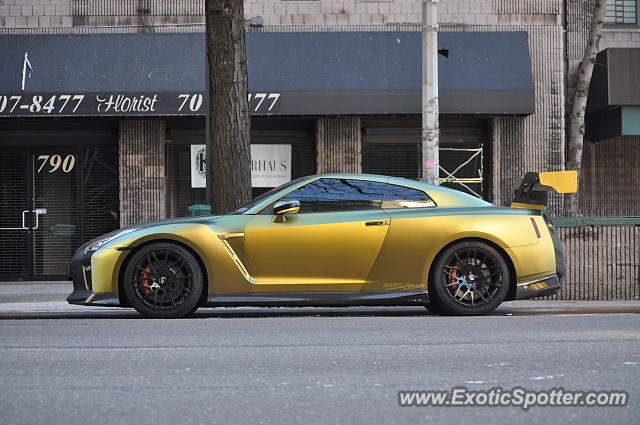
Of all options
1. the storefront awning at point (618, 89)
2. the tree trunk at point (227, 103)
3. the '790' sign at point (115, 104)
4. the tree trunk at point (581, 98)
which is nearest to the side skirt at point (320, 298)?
the tree trunk at point (227, 103)

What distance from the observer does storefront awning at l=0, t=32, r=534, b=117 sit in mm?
17359

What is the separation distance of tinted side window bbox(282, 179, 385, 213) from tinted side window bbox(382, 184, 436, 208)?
0.23ft

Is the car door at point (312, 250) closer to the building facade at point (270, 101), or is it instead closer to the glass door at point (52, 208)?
the building facade at point (270, 101)

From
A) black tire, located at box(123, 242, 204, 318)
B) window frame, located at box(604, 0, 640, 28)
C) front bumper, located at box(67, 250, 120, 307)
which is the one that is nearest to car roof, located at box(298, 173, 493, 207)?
black tire, located at box(123, 242, 204, 318)

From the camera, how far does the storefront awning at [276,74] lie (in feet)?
57.0

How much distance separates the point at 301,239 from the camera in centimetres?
994

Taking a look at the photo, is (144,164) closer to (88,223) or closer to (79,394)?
(88,223)

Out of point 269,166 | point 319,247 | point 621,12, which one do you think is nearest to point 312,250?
point 319,247

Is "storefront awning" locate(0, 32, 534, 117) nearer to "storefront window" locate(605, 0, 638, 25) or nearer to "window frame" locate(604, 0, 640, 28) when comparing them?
"window frame" locate(604, 0, 640, 28)

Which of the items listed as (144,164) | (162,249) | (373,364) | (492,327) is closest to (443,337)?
(492,327)

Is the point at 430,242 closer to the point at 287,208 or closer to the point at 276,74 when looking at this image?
the point at 287,208

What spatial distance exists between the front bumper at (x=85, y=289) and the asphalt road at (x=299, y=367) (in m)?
0.37

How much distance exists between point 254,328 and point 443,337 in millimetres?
1645

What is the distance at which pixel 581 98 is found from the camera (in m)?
18.5
